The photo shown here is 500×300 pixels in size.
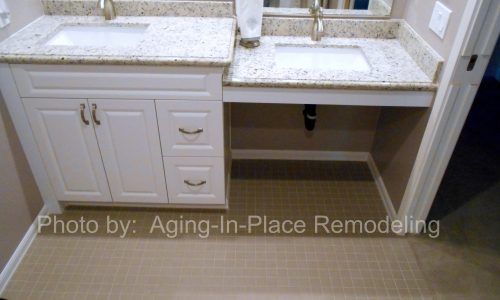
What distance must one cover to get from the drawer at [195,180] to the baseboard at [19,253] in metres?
0.69

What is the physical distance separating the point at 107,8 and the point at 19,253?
4.12 feet

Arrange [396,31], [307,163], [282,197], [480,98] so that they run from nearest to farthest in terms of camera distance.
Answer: [396,31]
[282,197]
[307,163]
[480,98]

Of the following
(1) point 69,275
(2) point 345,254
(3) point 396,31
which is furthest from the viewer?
(3) point 396,31

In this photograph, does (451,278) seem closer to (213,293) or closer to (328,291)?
(328,291)

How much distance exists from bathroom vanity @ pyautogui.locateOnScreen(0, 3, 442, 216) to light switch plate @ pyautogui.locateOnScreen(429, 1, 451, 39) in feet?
0.31

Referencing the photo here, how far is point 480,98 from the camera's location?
313 cm

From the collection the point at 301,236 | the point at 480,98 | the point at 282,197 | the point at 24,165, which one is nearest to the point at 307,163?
the point at 282,197

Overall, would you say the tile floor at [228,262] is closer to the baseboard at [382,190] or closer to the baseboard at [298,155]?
the baseboard at [382,190]

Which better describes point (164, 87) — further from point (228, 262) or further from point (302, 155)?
point (302, 155)

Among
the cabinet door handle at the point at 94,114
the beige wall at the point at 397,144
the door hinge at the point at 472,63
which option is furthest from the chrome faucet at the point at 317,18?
the cabinet door handle at the point at 94,114

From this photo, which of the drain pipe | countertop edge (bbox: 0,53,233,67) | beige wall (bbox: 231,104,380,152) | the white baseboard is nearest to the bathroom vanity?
countertop edge (bbox: 0,53,233,67)

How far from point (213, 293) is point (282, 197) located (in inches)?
28.3

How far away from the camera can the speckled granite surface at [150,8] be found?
6.07 feet

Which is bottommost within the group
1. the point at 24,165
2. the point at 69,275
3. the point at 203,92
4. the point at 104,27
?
the point at 69,275
